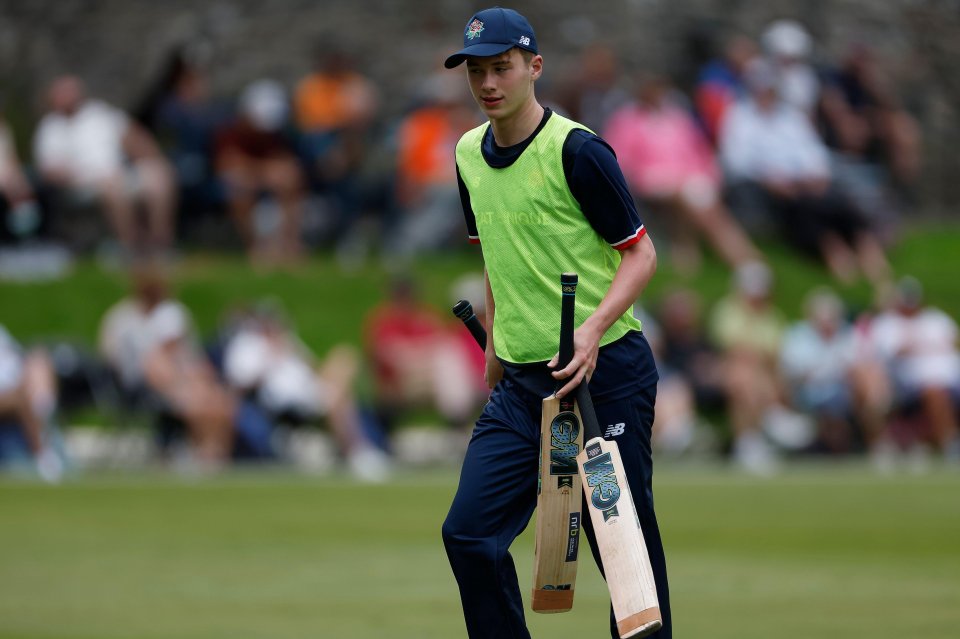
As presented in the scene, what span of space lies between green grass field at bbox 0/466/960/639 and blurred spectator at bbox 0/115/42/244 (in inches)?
215

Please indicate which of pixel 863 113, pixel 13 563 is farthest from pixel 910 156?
pixel 13 563

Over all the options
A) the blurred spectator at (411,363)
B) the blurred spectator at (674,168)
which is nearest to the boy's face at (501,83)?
the blurred spectator at (411,363)

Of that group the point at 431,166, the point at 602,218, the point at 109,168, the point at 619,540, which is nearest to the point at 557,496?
the point at 619,540

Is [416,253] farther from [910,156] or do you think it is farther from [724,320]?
[910,156]

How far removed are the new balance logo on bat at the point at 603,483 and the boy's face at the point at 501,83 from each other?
118cm

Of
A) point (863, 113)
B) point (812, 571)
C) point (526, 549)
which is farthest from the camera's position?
point (863, 113)

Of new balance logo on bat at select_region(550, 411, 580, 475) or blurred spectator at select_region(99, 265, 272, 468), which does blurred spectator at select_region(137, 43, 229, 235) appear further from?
new balance logo on bat at select_region(550, 411, 580, 475)

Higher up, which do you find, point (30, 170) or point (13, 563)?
point (30, 170)

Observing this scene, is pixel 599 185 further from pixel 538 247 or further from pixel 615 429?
pixel 615 429

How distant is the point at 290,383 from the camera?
60.6 ft

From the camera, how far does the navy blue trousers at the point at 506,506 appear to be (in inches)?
237

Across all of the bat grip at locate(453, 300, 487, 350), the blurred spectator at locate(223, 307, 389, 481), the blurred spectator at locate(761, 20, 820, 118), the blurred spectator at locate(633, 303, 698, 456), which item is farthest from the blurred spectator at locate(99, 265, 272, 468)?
the bat grip at locate(453, 300, 487, 350)

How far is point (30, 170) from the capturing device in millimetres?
22469

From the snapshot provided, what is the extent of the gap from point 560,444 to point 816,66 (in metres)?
A: 19.1
